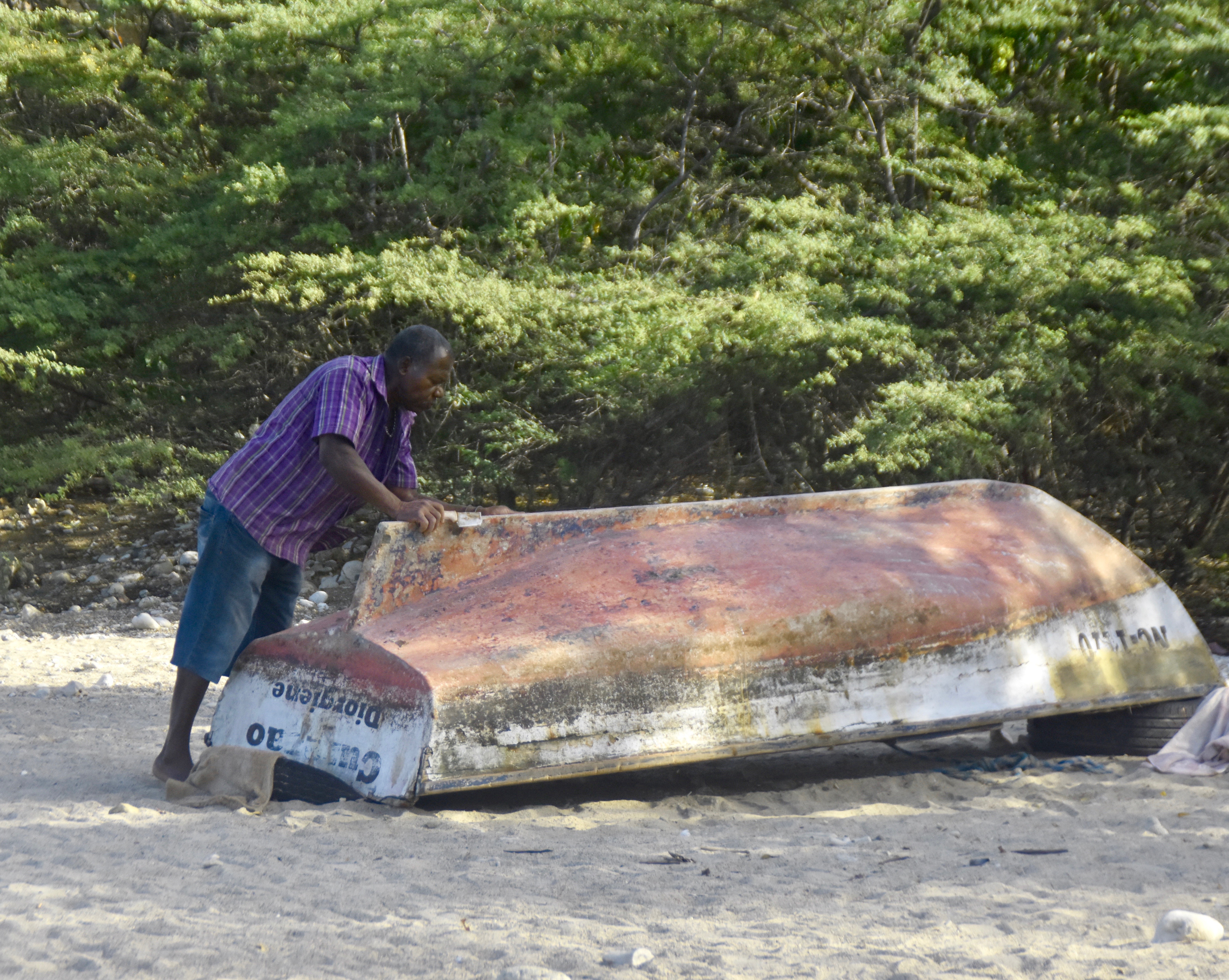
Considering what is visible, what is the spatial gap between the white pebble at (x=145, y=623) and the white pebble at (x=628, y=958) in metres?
7.42

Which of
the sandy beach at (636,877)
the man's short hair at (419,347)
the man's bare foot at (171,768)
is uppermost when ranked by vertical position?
the man's short hair at (419,347)

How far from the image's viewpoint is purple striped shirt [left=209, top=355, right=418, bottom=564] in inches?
149

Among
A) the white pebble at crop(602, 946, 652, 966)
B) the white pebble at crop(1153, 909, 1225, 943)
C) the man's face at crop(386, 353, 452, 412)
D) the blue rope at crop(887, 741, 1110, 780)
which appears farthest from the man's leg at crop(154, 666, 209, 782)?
the white pebble at crop(1153, 909, 1225, 943)

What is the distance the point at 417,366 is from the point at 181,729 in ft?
4.77

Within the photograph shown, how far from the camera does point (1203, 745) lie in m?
4.38

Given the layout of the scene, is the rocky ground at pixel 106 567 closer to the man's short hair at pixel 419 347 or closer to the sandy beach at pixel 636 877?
the sandy beach at pixel 636 877

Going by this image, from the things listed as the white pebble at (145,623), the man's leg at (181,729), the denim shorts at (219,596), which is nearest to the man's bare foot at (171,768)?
the man's leg at (181,729)

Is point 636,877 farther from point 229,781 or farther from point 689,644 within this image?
point 229,781

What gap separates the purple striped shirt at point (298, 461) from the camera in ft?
12.4

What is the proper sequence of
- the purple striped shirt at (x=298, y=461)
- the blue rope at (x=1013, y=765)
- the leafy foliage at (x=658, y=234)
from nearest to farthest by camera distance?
the purple striped shirt at (x=298, y=461), the blue rope at (x=1013, y=765), the leafy foliage at (x=658, y=234)

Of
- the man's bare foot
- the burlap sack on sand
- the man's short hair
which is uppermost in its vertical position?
the man's short hair

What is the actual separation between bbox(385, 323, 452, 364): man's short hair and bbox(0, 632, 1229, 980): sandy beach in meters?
1.44

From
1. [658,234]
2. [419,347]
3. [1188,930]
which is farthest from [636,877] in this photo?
[658,234]

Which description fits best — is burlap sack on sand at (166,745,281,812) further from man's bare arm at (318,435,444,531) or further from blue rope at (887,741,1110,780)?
blue rope at (887,741,1110,780)
